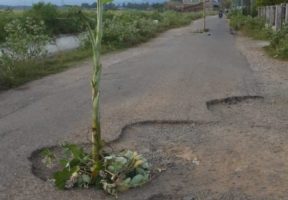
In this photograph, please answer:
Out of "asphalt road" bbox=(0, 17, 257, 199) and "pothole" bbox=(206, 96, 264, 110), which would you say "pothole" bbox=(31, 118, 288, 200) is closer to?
"asphalt road" bbox=(0, 17, 257, 199)

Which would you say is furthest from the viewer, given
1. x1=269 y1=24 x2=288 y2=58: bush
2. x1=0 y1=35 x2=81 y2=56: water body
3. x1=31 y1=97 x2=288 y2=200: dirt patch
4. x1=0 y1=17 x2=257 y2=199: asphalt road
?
x1=0 y1=35 x2=81 y2=56: water body

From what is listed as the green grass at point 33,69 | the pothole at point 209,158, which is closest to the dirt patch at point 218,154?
the pothole at point 209,158

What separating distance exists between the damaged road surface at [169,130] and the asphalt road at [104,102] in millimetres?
12

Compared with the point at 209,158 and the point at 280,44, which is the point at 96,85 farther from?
the point at 280,44

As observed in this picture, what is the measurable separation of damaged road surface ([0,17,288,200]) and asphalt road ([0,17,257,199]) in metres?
0.01

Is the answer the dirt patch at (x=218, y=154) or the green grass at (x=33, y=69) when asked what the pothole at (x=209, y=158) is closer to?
the dirt patch at (x=218, y=154)

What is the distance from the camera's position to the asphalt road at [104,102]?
5.54 m

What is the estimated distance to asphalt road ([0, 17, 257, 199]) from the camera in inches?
218

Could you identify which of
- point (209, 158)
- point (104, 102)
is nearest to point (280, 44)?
point (104, 102)

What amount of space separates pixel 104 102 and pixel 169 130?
6.74ft

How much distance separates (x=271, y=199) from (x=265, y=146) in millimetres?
1531

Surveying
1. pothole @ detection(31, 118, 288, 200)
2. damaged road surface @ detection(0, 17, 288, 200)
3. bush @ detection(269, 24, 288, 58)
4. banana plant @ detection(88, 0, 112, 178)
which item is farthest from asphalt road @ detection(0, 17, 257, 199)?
bush @ detection(269, 24, 288, 58)

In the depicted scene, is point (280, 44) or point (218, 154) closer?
point (218, 154)

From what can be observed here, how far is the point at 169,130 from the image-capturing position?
6660 millimetres
